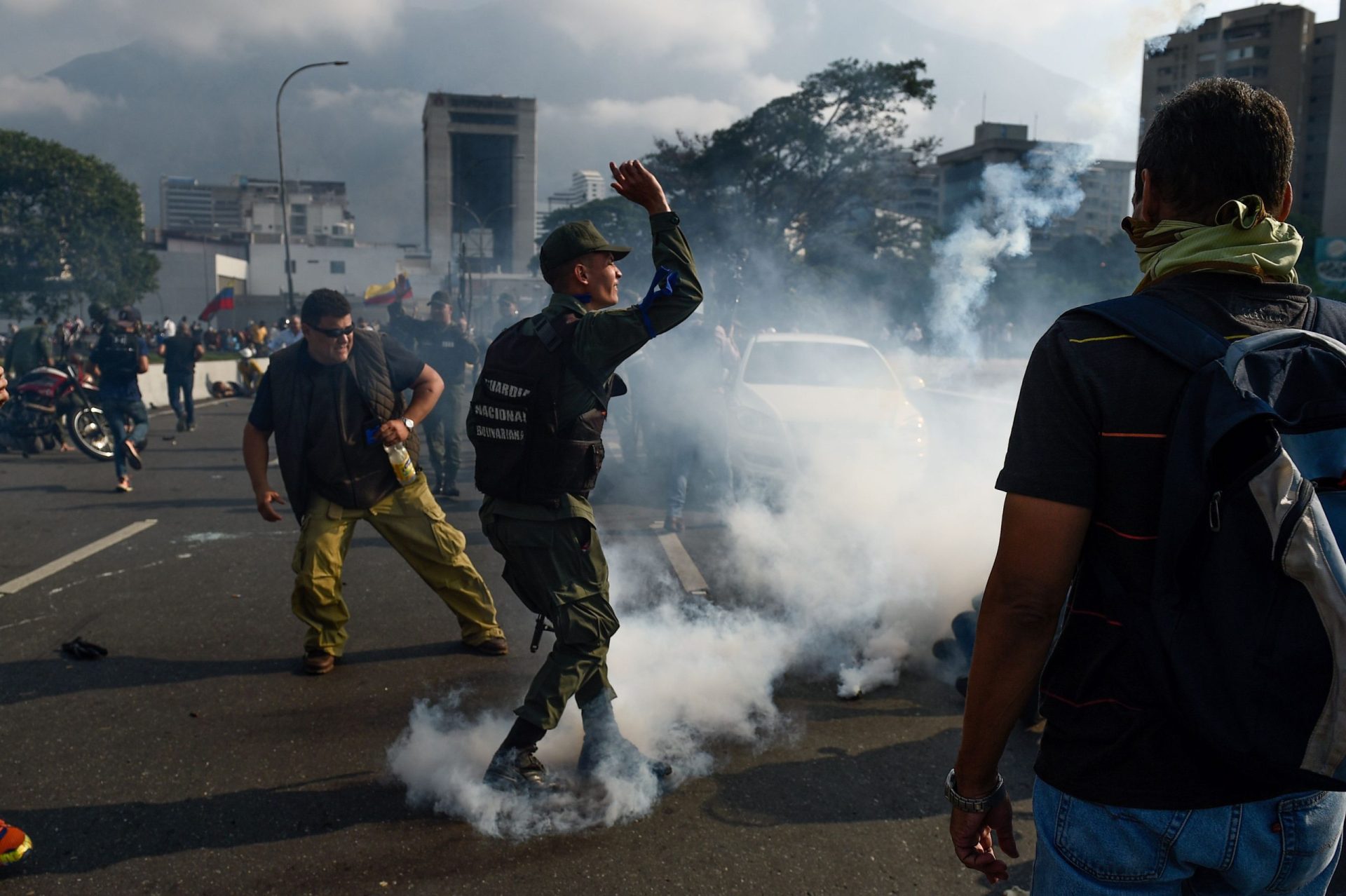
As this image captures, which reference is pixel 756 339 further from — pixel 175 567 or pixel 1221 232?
pixel 1221 232

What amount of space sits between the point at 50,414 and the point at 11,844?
37.3ft

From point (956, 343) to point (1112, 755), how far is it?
1623cm

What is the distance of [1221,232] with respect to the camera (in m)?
1.49

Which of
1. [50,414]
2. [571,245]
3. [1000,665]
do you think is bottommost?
[50,414]

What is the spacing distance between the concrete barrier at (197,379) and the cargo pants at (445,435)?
771cm

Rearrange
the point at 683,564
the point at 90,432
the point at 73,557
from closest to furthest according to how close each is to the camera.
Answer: the point at 683,564 < the point at 73,557 < the point at 90,432

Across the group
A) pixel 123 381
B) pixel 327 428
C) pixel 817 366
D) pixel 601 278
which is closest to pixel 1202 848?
pixel 601 278

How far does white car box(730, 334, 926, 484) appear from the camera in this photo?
8.66 m

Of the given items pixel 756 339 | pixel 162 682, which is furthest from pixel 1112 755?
pixel 756 339

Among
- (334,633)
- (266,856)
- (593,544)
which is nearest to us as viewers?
(266,856)

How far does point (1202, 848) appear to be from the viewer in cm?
145

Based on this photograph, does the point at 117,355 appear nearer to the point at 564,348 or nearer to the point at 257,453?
the point at 257,453

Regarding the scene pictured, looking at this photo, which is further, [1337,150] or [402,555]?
[1337,150]

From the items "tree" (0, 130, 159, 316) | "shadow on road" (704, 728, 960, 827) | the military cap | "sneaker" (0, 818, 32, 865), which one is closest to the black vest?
the military cap
